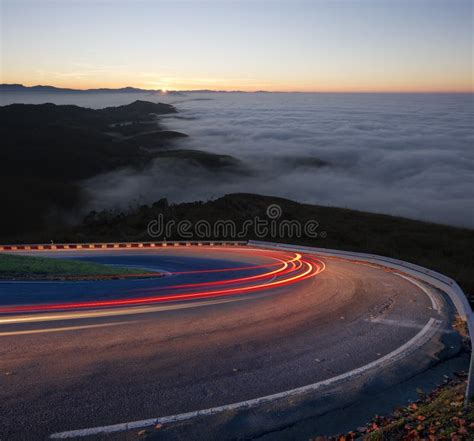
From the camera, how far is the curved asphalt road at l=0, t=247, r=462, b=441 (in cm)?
684

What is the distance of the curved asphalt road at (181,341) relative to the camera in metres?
6.84

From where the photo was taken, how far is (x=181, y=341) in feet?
30.7

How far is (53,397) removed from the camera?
686 cm

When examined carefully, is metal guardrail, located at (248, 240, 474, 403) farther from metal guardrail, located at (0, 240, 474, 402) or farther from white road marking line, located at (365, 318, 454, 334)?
white road marking line, located at (365, 318, 454, 334)

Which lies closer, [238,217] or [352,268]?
[352,268]

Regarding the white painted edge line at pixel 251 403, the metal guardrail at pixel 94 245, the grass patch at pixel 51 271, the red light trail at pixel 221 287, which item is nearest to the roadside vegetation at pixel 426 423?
the white painted edge line at pixel 251 403

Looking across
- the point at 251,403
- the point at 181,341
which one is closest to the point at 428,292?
the point at 181,341

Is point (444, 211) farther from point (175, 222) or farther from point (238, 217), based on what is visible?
point (175, 222)

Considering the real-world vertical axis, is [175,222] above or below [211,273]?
below

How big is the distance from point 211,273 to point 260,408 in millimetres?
11677

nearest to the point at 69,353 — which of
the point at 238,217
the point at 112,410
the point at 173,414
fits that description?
the point at 112,410

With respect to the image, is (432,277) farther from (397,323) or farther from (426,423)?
(426,423)

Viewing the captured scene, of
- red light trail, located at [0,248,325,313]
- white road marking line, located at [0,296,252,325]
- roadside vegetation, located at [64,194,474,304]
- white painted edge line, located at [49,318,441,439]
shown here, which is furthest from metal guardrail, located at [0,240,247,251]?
white painted edge line, located at [49,318,441,439]

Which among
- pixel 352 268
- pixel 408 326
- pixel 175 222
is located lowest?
pixel 175 222
